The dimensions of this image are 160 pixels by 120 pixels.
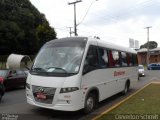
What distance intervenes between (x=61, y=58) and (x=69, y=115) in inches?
79.8

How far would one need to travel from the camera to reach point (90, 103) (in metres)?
9.22

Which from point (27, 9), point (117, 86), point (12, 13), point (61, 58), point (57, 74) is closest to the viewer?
point (57, 74)

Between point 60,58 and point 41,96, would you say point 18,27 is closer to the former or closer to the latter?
point 60,58

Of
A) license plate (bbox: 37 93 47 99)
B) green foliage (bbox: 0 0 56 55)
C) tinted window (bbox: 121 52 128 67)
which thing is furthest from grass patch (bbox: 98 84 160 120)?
green foliage (bbox: 0 0 56 55)

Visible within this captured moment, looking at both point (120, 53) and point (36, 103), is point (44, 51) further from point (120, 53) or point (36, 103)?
point (120, 53)

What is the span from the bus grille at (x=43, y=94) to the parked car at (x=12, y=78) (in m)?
8.35

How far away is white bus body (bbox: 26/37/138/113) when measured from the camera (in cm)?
805

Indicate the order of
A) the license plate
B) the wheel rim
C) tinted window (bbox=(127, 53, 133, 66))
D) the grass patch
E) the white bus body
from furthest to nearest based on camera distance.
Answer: tinted window (bbox=(127, 53, 133, 66))
the wheel rim
the grass patch
the license plate
the white bus body

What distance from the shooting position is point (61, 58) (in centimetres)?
883

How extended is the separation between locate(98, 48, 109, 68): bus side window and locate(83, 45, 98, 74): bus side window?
1.36 feet

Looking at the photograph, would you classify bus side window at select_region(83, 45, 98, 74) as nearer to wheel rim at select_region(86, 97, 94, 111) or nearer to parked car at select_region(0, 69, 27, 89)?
wheel rim at select_region(86, 97, 94, 111)

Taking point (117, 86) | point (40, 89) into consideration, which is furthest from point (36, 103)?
point (117, 86)

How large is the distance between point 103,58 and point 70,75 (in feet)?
8.87

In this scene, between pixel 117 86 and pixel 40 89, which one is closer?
pixel 40 89
